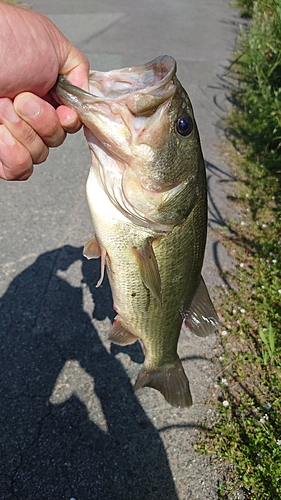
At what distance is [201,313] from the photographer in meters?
1.83

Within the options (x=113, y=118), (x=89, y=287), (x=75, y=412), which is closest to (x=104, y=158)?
(x=113, y=118)

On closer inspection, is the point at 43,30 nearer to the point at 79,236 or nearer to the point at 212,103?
the point at 79,236

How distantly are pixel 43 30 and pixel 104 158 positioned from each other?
0.46 m

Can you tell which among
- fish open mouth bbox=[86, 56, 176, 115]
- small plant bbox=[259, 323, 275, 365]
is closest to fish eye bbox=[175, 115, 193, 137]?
fish open mouth bbox=[86, 56, 176, 115]

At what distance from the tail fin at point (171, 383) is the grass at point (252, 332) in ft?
2.16

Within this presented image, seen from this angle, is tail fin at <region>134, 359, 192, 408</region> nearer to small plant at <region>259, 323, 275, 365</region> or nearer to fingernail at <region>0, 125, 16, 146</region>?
small plant at <region>259, 323, 275, 365</region>

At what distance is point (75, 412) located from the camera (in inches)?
99.9

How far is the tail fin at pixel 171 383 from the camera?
1962 millimetres

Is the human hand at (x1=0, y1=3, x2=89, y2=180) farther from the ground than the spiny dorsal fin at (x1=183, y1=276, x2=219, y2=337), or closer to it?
farther from the ground

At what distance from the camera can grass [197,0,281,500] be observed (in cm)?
234

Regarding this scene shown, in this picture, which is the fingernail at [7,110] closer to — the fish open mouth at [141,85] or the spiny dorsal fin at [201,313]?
the fish open mouth at [141,85]

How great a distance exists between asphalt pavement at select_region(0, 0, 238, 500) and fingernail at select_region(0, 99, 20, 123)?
1.84m

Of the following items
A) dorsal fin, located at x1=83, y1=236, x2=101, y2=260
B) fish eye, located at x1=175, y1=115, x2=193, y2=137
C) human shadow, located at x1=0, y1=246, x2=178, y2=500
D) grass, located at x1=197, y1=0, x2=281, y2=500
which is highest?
fish eye, located at x1=175, y1=115, x2=193, y2=137

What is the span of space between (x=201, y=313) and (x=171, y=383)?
0.42 meters
